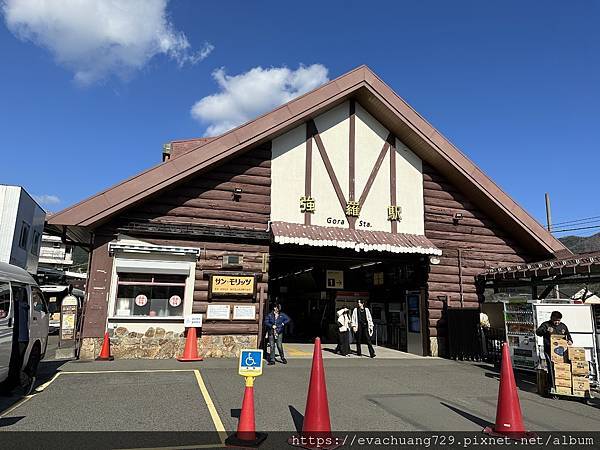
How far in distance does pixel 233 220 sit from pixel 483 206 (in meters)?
8.94

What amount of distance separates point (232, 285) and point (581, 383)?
28.1 feet

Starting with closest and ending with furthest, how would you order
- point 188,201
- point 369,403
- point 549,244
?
point 369,403 < point 188,201 < point 549,244

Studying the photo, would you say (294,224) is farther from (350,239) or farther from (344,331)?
(344,331)

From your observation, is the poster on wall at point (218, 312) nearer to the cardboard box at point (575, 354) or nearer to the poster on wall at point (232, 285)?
the poster on wall at point (232, 285)

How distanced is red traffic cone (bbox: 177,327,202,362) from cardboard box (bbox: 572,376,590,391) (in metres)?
8.70

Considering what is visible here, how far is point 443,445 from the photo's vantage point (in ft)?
17.9

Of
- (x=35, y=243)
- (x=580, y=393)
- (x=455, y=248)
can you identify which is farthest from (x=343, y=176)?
(x=35, y=243)

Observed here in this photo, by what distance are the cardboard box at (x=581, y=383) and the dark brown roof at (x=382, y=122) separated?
7.33m

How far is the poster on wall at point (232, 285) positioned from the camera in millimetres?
12422

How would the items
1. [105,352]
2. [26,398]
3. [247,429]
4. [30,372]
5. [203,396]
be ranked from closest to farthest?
[247,429]
[26,398]
[203,396]
[30,372]
[105,352]

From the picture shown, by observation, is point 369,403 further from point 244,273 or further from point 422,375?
point 244,273

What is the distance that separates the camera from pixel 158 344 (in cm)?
1193

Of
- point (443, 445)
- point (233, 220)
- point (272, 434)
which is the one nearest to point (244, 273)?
point (233, 220)

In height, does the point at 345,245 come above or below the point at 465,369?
above
